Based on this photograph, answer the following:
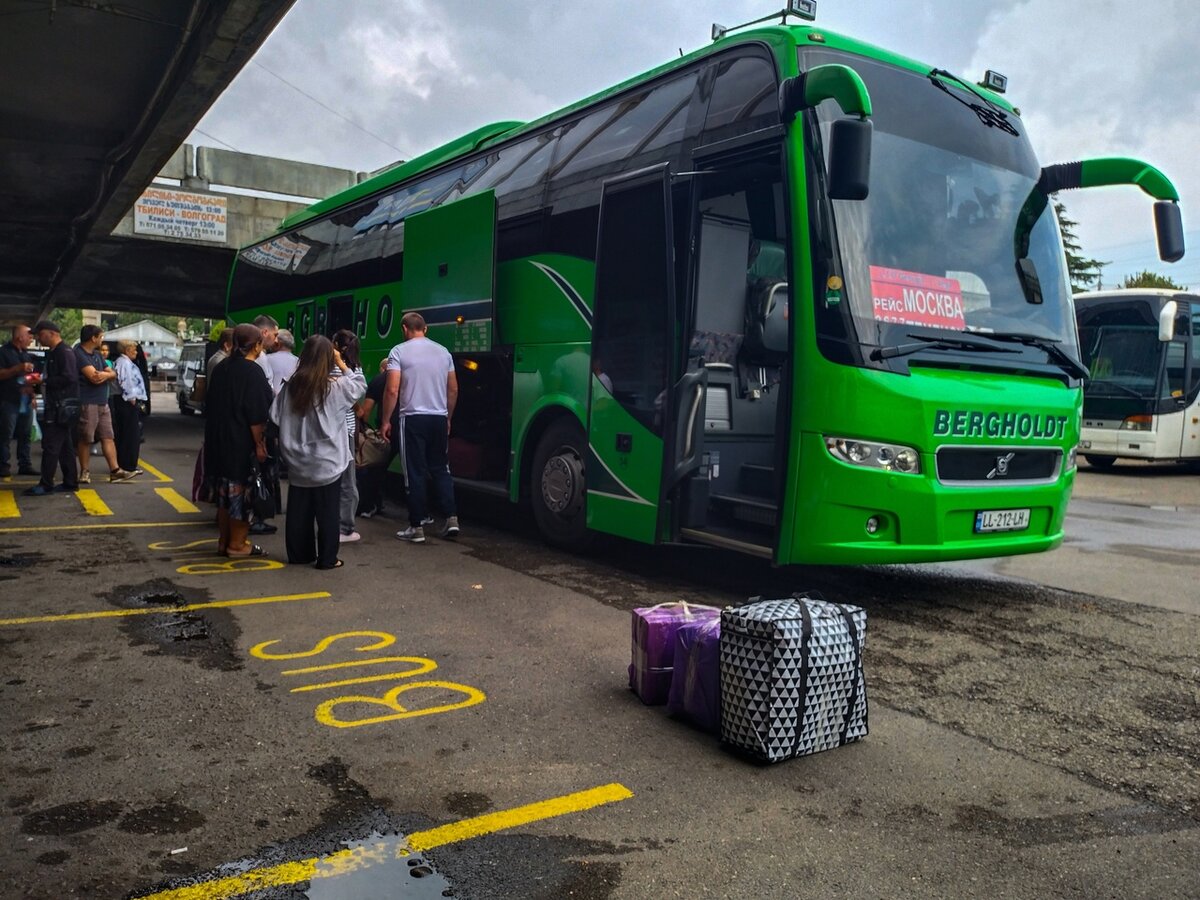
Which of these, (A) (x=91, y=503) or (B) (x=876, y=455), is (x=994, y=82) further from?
(A) (x=91, y=503)

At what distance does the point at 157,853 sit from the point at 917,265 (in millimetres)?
5102

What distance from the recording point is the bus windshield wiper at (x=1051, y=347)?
6234 mm

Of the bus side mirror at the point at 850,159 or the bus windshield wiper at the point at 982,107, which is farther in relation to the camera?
the bus windshield wiper at the point at 982,107

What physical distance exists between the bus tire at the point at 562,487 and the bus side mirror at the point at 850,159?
10.3 feet

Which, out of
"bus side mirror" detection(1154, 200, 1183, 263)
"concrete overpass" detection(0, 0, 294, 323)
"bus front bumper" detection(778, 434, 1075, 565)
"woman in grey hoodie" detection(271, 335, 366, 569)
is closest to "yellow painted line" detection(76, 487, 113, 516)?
"woman in grey hoodie" detection(271, 335, 366, 569)

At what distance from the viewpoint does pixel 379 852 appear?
2918 mm

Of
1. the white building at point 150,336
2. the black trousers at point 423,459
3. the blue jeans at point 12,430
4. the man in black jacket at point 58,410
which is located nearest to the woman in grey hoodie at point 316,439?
the black trousers at point 423,459

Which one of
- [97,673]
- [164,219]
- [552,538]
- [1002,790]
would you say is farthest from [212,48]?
[164,219]

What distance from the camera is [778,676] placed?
362 cm

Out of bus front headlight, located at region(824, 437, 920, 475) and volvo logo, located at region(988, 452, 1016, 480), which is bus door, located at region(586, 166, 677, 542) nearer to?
bus front headlight, located at region(824, 437, 920, 475)

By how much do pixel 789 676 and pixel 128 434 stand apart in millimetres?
11457

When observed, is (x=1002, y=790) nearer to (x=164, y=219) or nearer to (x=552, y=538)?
(x=552, y=538)

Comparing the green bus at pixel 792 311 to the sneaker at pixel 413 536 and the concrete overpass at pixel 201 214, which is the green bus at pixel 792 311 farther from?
the concrete overpass at pixel 201 214

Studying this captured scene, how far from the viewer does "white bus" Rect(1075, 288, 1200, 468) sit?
58.6 feet
